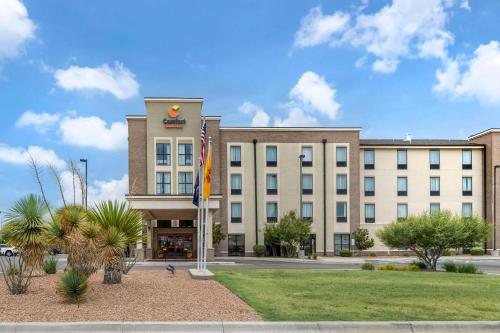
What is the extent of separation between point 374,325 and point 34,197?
10607 mm

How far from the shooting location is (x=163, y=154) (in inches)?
2114

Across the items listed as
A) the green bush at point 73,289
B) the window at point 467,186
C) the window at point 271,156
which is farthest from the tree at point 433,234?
the window at point 467,186

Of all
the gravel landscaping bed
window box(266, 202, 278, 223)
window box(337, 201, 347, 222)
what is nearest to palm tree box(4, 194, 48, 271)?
the gravel landscaping bed

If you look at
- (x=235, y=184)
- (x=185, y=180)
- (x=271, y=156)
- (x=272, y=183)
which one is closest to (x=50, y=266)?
(x=185, y=180)

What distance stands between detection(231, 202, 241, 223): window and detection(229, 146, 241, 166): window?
436cm

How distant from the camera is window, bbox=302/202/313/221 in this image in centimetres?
5588

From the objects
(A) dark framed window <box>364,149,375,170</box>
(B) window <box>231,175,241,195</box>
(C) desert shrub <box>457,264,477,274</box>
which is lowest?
(C) desert shrub <box>457,264,477,274</box>

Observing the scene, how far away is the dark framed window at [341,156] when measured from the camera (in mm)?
56156

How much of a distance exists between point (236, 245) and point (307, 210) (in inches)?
342

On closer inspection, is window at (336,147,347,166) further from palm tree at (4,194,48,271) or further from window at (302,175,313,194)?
palm tree at (4,194,48,271)

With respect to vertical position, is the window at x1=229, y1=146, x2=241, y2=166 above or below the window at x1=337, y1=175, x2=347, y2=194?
above

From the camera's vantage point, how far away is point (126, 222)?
16.3 m

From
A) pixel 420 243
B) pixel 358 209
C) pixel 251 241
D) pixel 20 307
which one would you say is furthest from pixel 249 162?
pixel 20 307

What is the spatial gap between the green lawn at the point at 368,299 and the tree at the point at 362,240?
37133mm
